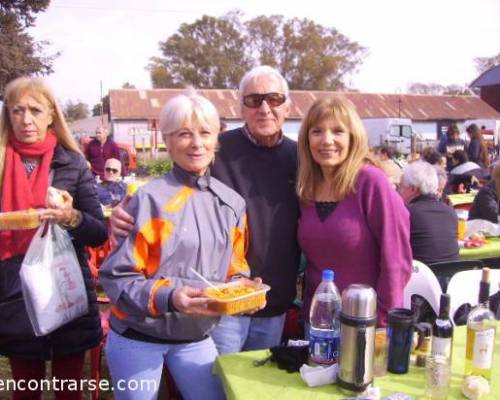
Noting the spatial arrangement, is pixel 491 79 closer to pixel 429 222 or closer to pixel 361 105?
pixel 429 222

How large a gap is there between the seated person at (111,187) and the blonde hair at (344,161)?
4475 mm

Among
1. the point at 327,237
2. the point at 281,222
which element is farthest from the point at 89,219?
the point at 327,237

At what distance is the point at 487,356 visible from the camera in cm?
165

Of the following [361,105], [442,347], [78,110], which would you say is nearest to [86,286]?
[442,347]

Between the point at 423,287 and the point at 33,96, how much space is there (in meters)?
2.36

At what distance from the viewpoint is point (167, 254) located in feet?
5.93

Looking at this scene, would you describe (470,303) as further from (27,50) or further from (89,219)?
(27,50)

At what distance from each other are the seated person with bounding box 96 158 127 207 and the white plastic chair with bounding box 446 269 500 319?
4.50 metres

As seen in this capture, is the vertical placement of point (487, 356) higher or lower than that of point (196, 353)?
higher

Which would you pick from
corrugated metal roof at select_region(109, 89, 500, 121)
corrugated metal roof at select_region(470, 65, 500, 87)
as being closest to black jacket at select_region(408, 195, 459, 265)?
corrugated metal roof at select_region(470, 65, 500, 87)

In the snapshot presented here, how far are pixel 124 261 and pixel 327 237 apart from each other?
0.86 meters

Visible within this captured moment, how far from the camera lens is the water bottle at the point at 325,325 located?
1704mm

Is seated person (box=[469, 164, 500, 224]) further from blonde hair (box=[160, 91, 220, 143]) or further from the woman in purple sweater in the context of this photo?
blonde hair (box=[160, 91, 220, 143])

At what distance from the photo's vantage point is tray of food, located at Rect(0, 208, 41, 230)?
1968mm
